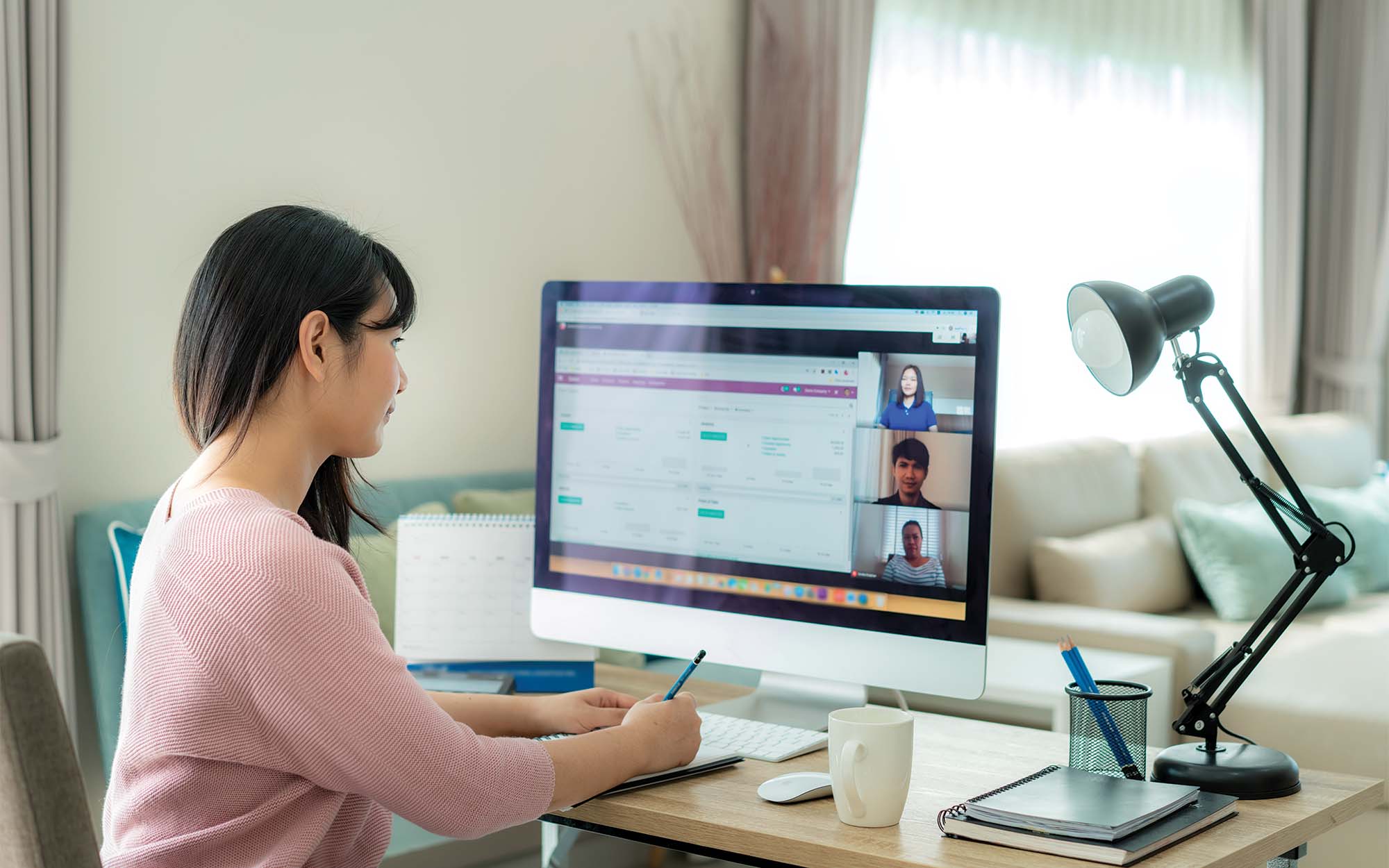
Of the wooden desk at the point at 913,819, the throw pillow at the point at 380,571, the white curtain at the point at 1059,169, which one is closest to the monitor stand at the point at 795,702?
the wooden desk at the point at 913,819

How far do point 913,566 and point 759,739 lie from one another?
0.78 ft

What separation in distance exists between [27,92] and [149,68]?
289 mm

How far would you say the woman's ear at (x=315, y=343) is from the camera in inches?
43.2

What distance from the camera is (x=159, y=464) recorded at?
97.1 inches

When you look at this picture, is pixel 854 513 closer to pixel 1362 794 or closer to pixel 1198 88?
pixel 1362 794

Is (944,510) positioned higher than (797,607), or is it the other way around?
(944,510)

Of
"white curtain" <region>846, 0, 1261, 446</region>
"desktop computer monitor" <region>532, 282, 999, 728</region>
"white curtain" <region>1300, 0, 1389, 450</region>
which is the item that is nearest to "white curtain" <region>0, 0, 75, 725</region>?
"desktop computer monitor" <region>532, 282, 999, 728</region>

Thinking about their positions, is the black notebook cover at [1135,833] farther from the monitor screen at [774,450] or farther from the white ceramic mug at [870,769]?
the monitor screen at [774,450]

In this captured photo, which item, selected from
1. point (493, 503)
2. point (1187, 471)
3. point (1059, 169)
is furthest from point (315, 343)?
point (1059, 169)

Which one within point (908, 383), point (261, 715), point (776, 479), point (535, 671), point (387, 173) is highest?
point (387, 173)

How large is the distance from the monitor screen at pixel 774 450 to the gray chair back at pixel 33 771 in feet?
2.55

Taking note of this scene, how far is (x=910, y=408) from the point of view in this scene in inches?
52.8

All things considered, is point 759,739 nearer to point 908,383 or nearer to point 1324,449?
point 908,383

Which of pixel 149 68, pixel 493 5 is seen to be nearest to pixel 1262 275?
pixel 493 5
